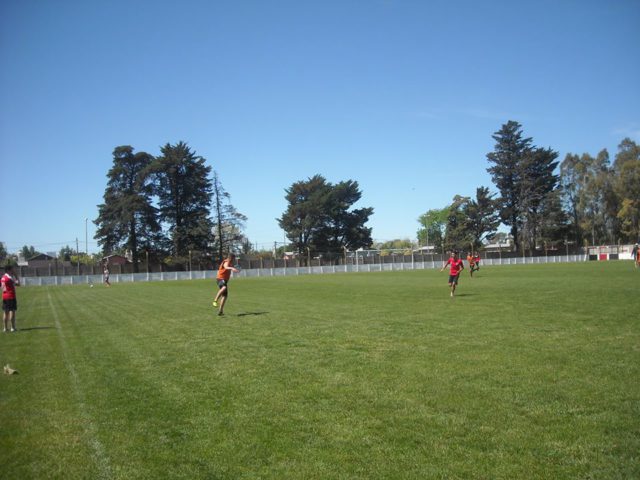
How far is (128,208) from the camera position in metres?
71.2

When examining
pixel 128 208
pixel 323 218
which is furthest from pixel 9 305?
pixel 323 218

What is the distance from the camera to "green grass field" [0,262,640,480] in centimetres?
432

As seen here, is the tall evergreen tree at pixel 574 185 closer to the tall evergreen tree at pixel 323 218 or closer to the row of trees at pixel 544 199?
the row of trees at pixel 544 199

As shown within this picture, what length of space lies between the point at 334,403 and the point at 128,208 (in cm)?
7161

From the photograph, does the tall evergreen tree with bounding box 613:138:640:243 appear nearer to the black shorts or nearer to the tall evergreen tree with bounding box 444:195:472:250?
the tall evergreen tree with bounding box 444:195:472:250

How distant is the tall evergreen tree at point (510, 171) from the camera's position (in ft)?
297

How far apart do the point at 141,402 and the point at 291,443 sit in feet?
8.48

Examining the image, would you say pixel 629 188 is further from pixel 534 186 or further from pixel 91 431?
pixel 91 431

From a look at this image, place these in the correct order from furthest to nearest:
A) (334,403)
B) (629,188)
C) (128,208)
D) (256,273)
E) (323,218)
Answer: (323,218)
(629,188)
(128,208)
(256,273)
(334,403)

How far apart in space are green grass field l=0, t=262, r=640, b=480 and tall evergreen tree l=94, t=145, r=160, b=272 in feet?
211

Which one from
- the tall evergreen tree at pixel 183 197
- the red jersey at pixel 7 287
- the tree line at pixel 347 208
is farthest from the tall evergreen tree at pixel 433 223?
the red jersey at pixel 7 287

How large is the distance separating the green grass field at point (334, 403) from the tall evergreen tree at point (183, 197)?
65.1m

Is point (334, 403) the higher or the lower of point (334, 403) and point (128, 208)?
the lower

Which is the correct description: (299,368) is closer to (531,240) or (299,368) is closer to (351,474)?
(351,474)
